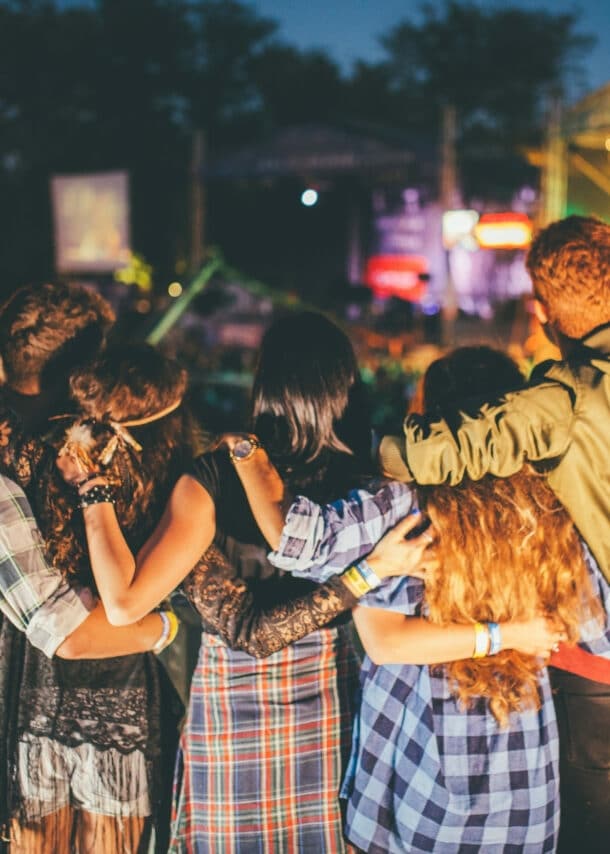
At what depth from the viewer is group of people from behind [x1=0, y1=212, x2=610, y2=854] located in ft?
4.67

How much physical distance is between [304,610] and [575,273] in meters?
0.82

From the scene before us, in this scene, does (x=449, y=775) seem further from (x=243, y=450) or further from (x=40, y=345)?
(x=40, y=345)

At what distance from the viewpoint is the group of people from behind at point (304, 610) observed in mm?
1425

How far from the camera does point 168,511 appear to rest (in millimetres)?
1489

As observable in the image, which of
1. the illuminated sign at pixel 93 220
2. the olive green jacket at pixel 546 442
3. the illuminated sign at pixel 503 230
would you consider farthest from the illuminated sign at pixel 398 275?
the olive green jacket at pixel 546 442

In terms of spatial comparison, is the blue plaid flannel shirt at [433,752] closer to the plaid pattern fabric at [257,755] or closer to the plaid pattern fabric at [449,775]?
the plaid pattern fabric at [449,775]

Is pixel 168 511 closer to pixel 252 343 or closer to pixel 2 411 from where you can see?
pixel 2 411

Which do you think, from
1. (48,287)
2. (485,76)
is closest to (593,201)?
(48,287)

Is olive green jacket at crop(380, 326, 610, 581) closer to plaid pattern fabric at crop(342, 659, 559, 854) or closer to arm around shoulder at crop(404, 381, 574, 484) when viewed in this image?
arm around shoulder at crop(404, 381, 574, 484)

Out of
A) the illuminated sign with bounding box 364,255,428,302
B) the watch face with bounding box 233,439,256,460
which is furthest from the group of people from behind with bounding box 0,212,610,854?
the illuminated sign with bounding box 364,255,428,302

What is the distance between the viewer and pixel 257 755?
1.57m

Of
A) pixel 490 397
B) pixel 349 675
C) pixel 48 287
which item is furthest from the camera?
pixel 48 287

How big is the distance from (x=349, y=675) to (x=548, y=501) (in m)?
0.56

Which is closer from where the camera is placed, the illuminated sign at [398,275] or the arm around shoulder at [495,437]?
the arm around shoulder at [495,437]
